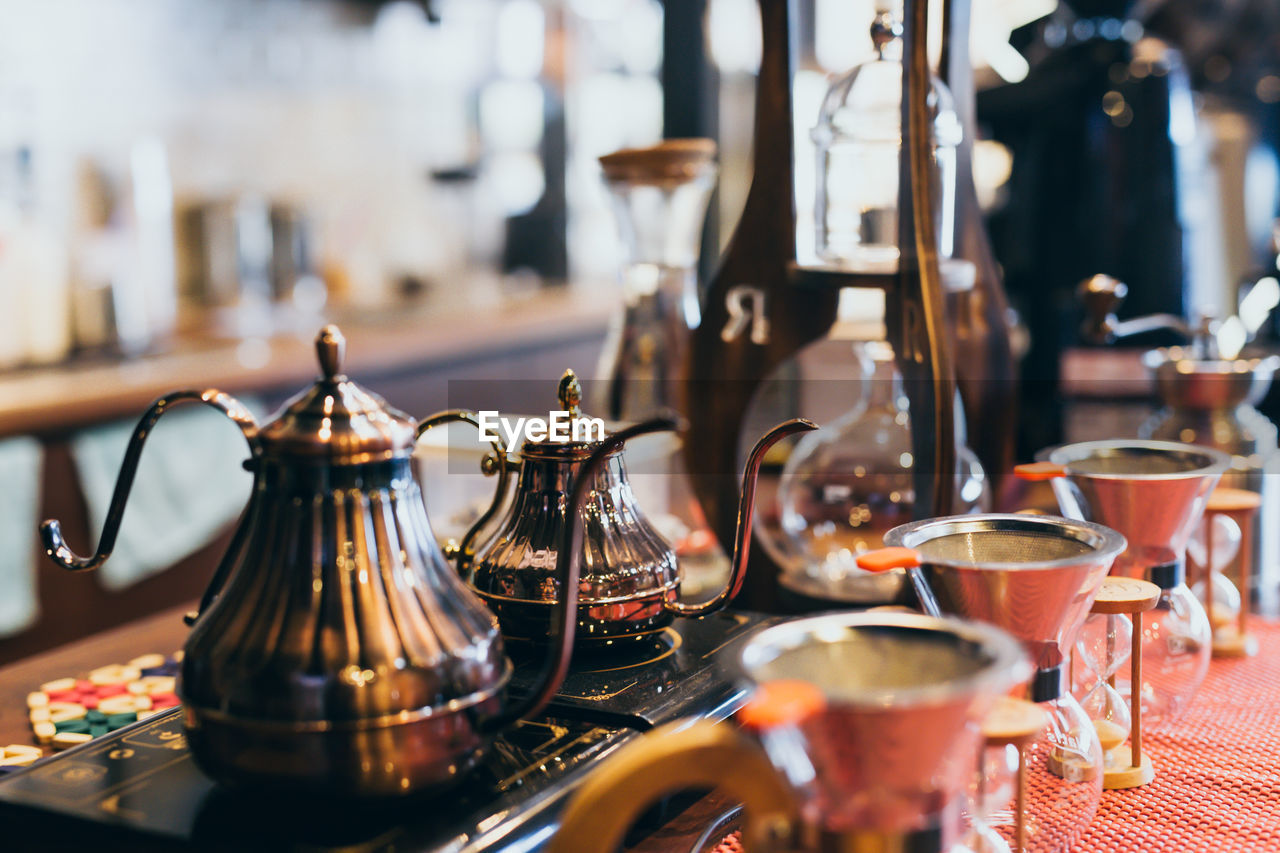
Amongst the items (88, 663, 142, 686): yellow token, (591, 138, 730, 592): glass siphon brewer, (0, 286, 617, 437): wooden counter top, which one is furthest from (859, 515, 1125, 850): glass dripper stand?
(0, 286, 617, 437): wooden counter top

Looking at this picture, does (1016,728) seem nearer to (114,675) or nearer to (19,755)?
(19,755)

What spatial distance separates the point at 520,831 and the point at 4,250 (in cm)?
243

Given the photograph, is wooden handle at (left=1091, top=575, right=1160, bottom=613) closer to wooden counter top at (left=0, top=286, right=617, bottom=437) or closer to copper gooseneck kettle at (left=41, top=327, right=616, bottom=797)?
copper gooseneck kettle at (left=41, top=327, right=616, bottom=797)

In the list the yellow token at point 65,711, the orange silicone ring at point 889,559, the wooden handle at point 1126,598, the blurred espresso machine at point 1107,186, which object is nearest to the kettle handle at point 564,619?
the orange silicone ring at point 889,559

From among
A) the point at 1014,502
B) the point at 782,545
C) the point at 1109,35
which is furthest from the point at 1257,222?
the point at 782,545

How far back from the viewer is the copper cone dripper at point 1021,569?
58cm

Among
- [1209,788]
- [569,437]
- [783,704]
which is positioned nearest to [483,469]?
[569,437]

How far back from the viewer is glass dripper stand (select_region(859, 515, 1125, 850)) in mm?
583

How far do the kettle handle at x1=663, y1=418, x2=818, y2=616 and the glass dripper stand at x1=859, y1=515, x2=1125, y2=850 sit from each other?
0.10 meters

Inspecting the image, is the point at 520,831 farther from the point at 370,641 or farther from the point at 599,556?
the point at 599,556

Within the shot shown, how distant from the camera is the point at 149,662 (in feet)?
3.22

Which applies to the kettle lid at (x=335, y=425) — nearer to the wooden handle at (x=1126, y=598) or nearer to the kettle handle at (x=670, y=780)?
the kettle handle at (x=670, y=780)

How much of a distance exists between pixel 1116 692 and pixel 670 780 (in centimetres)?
46

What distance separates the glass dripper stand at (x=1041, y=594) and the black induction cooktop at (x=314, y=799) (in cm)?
16
